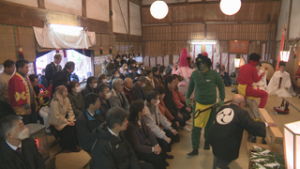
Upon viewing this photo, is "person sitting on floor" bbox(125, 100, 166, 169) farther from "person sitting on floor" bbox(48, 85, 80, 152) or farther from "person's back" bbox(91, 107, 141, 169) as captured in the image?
"person sitting on floor" bbox(48, 85, 80, 152)

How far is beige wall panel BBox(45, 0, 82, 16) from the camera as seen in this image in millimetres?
5418

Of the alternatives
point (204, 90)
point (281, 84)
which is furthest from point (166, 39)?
point (204, 90)

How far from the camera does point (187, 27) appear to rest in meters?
11.6

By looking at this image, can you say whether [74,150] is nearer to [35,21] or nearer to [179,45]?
[35,21]

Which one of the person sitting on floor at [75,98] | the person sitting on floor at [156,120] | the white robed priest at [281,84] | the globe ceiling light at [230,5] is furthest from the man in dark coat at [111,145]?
the white robed priest at [281,84]

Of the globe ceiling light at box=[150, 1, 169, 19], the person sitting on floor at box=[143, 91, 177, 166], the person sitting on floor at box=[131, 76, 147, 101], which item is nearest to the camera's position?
the person sitting on floor at box=[143, 91, 177, 166]

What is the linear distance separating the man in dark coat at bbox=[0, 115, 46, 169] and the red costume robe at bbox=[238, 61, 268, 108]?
3885mm

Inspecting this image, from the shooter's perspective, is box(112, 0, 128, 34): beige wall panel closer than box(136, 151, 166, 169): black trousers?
No

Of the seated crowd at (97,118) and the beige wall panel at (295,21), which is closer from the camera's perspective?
the seated crowd at (97,118)

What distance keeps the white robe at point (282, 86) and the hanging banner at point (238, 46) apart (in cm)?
391

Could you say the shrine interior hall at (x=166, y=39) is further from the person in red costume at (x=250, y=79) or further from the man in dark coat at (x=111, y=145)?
the man in dark coat at (x=111, y=145)

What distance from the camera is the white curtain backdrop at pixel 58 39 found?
5.06m

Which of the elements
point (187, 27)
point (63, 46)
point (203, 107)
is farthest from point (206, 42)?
point (203, 107)

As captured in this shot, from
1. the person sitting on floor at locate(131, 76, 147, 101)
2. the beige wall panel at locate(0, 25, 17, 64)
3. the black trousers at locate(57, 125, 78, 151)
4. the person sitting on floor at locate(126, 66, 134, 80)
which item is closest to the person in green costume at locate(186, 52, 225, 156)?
the person sitting on floor at locate(131, 76, 147, 101)
